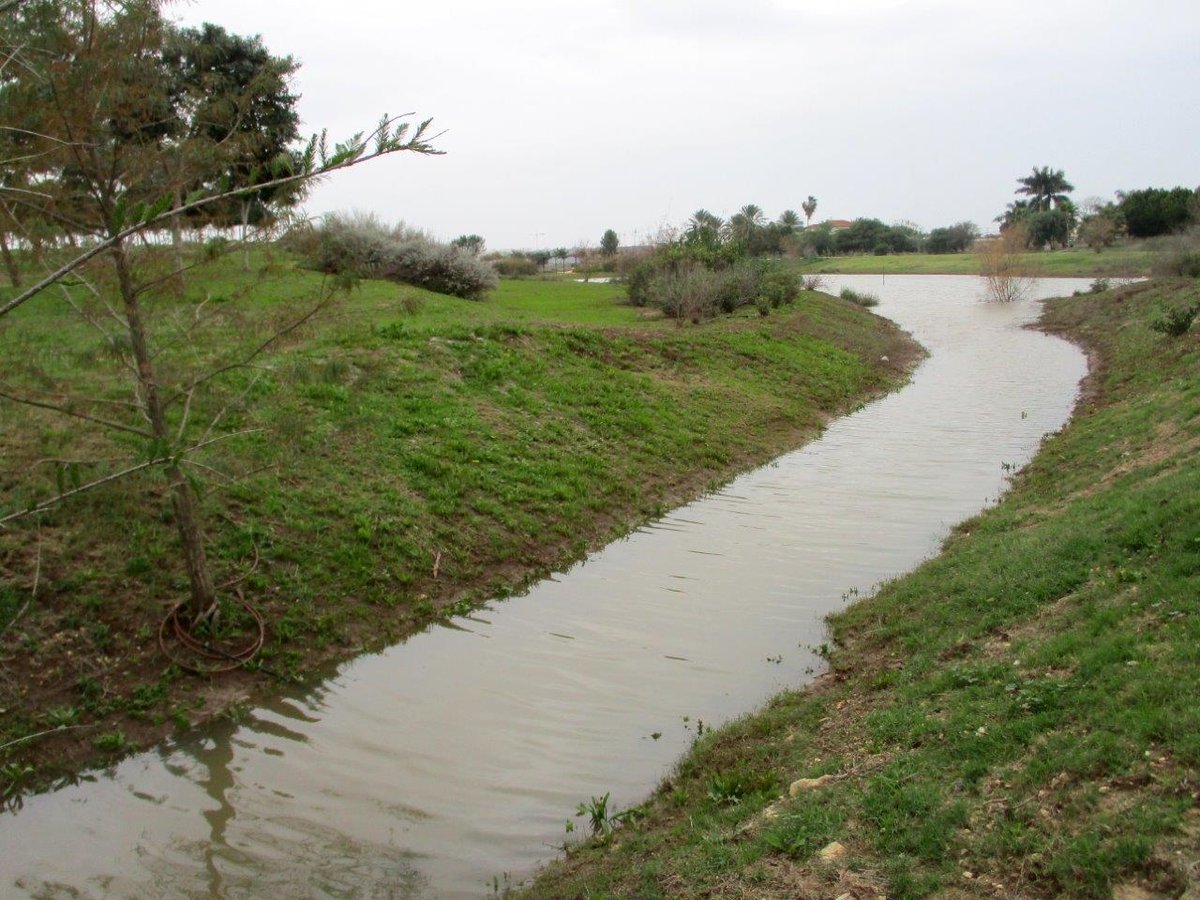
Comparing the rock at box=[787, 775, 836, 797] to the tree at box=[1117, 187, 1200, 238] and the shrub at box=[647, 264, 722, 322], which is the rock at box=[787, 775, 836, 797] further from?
the tree at box=[1117, 187, 1200, 238]

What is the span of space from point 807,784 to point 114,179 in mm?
6094

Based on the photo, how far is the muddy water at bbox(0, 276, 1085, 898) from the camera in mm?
5500

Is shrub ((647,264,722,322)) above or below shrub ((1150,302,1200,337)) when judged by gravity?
above

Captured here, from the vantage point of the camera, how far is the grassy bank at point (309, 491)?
696cm

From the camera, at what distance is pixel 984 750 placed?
4941mm

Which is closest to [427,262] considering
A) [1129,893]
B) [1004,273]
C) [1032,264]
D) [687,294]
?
[687,294]

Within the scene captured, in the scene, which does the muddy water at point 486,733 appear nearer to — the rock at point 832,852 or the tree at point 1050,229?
the rock at point 832,852

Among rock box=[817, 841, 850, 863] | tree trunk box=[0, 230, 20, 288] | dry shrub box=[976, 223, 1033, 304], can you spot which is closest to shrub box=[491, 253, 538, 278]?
dry shrub box=[976, 223, 1033, 304]

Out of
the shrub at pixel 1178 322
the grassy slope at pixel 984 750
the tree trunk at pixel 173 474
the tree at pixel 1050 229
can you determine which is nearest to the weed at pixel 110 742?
the tree trunk at pixel 173 474

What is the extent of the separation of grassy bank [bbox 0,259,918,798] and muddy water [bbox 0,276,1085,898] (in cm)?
51

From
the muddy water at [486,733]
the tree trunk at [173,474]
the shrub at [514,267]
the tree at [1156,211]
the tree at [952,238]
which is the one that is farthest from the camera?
the tree at [952,238]

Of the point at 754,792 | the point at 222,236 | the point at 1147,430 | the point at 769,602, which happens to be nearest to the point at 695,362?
the point at 1147,430

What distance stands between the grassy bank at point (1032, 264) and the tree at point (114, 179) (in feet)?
176

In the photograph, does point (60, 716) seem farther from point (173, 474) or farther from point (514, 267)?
point (514, 267)
